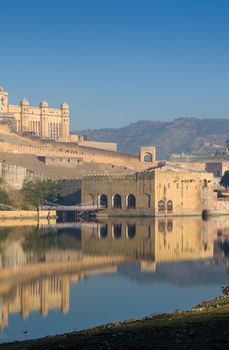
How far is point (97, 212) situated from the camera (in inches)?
2904

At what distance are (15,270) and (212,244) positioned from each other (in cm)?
1431

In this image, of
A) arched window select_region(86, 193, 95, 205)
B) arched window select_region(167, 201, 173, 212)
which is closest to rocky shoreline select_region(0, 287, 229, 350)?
arched window select_region(167, 201, 173, 212)

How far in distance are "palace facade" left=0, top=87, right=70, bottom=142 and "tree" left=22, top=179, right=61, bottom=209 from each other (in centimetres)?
2047

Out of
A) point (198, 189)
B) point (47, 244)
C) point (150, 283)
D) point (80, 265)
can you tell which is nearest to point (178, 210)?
point (198, 189)

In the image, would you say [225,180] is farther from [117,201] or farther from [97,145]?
[117,201]

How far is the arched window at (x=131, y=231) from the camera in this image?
50156mm

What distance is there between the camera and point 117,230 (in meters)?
55.1

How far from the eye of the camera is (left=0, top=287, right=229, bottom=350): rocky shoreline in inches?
574

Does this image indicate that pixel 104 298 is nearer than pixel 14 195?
Yes

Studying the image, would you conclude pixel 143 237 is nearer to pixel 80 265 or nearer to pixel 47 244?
pixel 47 244

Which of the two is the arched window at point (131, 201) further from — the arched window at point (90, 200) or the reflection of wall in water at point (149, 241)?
the reflection of wall in water at point (149, 241)

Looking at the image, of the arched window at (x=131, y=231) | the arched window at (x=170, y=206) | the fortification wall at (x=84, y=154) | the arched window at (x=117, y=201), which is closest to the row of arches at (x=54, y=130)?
the fortification wall at (x=84, y=154)

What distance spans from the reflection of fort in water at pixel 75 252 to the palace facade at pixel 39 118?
38.8m

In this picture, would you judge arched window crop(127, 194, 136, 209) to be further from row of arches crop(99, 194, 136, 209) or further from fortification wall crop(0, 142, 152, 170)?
fortification wall crop(0, 142, 152, 170)
